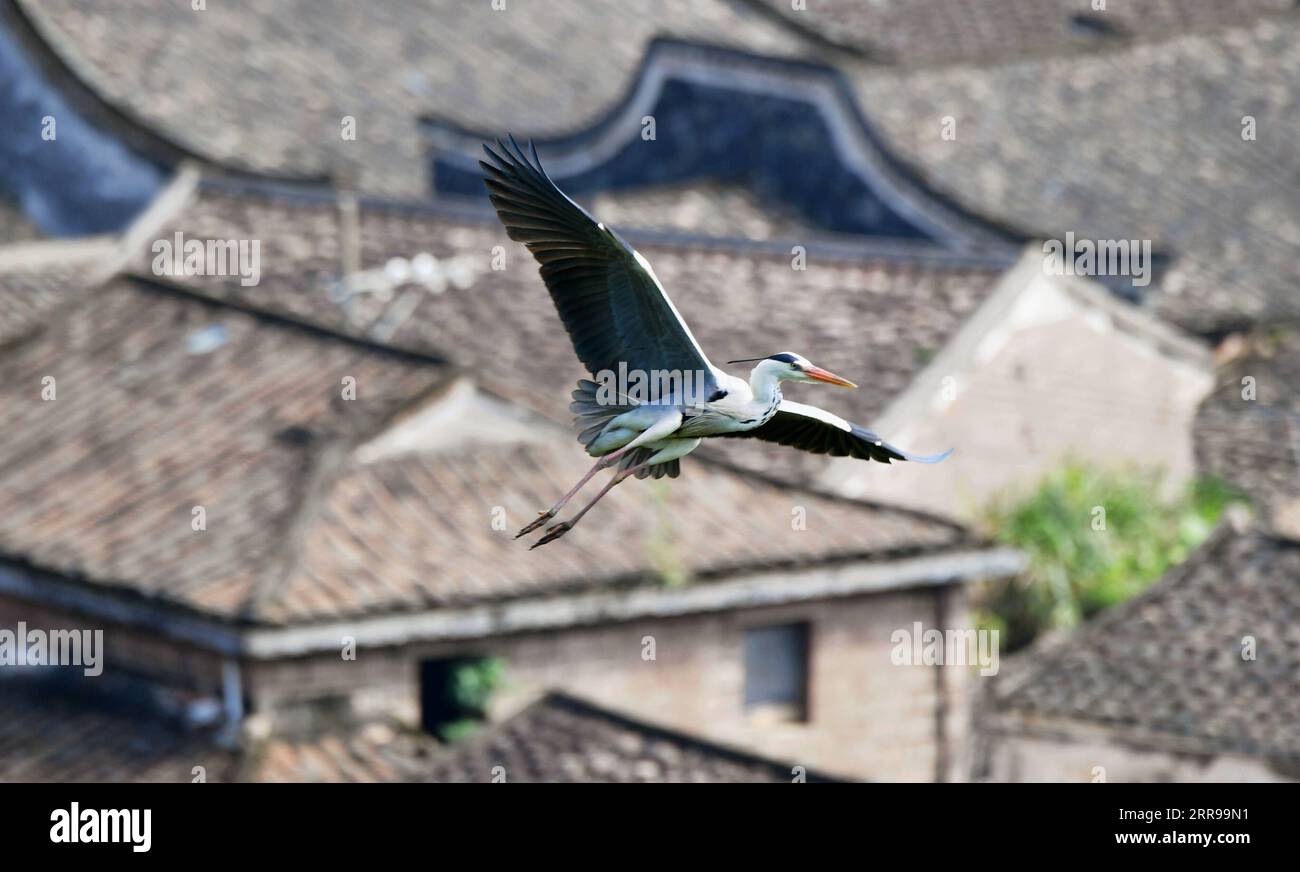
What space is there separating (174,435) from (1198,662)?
30.3 ft

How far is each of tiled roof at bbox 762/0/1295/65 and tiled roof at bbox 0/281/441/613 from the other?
54.6 feet

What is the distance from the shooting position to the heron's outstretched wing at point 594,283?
399 inches

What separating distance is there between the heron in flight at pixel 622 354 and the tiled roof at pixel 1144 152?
22048 millimetres

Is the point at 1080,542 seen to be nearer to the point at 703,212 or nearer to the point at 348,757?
the point at 348,757

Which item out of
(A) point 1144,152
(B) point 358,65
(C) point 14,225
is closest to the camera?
(C) point 14,225

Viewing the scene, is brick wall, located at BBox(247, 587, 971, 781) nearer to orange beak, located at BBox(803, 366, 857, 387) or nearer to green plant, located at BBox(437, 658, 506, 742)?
green plant, located at BBox(437, 658, 506, 742)

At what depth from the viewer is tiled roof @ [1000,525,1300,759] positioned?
21641mm

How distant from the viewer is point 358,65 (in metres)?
41.8

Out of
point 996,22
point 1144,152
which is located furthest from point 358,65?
point 1144,152

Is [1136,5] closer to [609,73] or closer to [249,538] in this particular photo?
[609,73]

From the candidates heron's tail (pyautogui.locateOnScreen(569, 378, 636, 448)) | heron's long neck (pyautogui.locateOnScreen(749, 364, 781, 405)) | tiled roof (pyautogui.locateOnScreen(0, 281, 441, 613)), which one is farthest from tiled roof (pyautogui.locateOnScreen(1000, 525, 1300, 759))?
heron's tail (pyautogui.locateOnScreen(569, 378, 636, 448))

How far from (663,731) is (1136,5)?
25529 mm

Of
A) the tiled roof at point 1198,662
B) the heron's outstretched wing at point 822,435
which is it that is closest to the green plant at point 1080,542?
the tiled roof at point 1198,662
